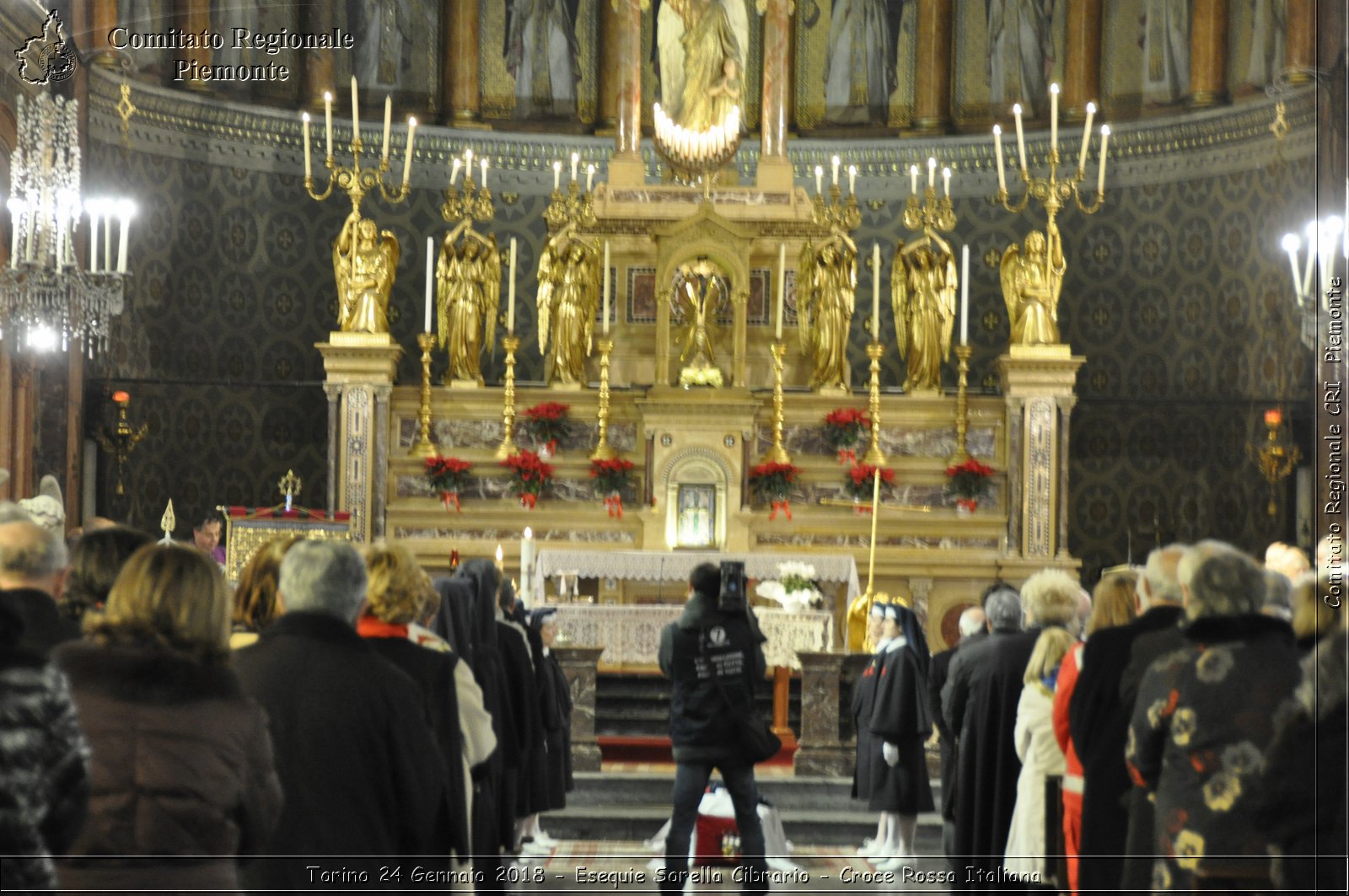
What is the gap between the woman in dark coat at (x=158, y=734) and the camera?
13.5 feet

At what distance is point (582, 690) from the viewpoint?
1191 centimetres

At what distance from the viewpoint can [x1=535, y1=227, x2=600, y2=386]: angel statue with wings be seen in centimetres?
1683

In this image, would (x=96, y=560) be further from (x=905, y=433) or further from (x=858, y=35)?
(x=858, y=35)

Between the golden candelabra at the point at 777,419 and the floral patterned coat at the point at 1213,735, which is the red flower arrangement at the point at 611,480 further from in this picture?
the floral patterned coat at the point at 1213,735

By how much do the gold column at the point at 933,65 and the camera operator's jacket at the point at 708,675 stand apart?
12.4 m

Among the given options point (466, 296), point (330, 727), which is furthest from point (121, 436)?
point (330, 727)

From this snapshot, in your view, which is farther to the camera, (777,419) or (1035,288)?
(1035,288)

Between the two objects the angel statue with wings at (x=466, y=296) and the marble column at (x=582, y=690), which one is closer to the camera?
the marble column at (x=582, y=690)

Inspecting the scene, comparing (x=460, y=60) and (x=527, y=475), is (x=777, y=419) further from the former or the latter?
(x=460, y=60)

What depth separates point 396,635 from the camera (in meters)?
5.63

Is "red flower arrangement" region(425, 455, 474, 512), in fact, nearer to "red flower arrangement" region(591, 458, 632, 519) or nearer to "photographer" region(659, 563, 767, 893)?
"red flower arrangement" region(591, 458, 632, 519)

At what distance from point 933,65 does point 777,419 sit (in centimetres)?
574

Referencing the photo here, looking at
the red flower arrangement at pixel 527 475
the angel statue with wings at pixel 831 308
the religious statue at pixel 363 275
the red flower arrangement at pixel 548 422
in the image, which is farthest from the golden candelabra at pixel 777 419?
the religious statue at pixel 363 275

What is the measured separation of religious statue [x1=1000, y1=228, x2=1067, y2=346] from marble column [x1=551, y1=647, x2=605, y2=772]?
19.8 feet
